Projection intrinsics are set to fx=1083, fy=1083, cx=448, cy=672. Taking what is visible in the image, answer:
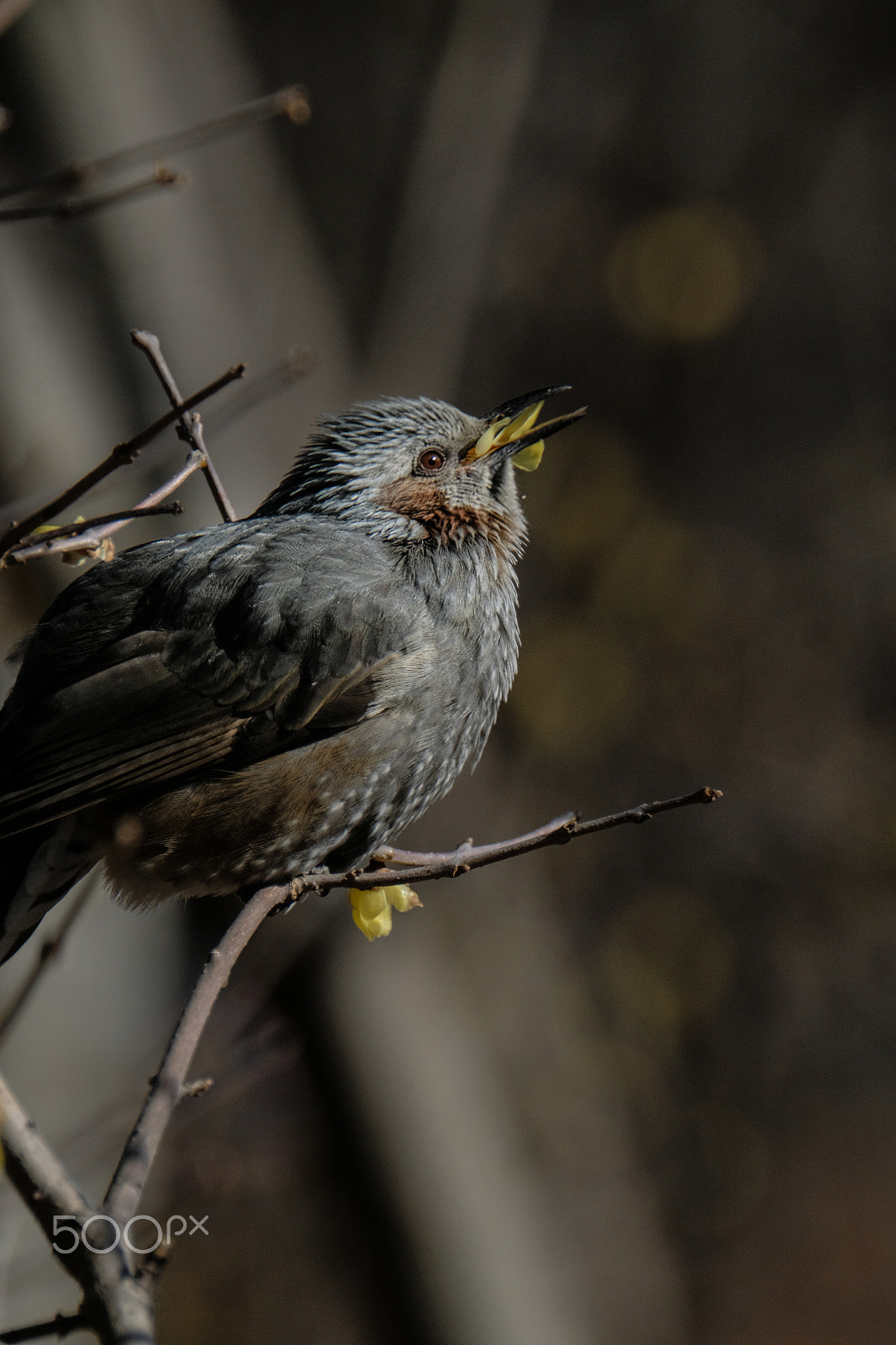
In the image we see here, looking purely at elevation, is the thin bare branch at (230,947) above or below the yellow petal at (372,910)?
above

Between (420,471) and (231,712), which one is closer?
(231,712)

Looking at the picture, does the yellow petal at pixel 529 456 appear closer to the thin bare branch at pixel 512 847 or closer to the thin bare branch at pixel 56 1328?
the thin bare branch at pixel 512 847

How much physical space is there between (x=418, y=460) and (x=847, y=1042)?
390 inches

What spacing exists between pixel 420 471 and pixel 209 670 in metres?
1.00

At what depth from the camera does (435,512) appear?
3461mm

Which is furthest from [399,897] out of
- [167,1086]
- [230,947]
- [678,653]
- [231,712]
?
[678,653]

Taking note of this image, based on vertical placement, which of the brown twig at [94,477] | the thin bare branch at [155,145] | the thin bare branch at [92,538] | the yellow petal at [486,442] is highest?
the thin bare branch at [155,145]

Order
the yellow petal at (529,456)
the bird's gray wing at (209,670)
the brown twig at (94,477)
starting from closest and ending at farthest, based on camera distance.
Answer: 1. the brown twig at (94,477)
2. the bird's gray wing at (209,670)
3. the yellow petal at (529,456)

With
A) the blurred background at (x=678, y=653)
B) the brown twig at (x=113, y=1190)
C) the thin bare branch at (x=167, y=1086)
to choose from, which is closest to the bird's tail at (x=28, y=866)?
the thin bare branch at (x=167, y=1086)

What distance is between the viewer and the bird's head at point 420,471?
3434 mm

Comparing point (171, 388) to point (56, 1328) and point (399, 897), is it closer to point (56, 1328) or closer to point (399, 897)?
point (399, 897)

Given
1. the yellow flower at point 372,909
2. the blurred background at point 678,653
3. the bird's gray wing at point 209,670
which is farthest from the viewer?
the blurred background at point 678,653

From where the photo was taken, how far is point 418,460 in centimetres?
352

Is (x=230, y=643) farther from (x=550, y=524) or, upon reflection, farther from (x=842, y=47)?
(x=842, y=47)
